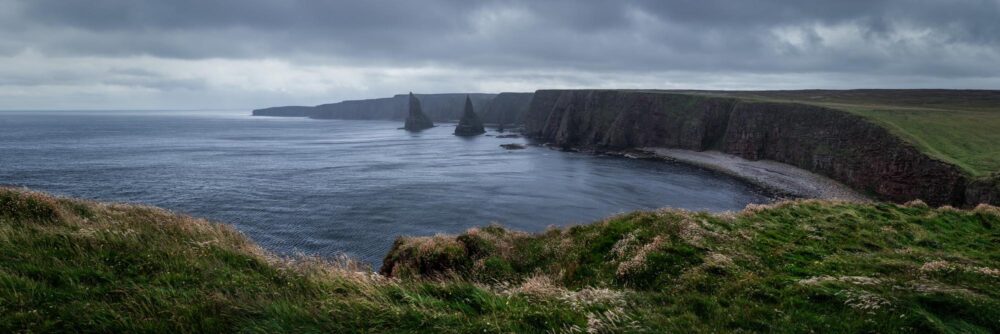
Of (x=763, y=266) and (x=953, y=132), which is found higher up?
(x=763, y=266)

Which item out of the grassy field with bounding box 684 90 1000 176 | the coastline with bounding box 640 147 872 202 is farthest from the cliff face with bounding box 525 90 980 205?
the coastline with bounding box 640 147 872 202

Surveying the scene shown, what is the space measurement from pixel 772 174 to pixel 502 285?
80.4 meters

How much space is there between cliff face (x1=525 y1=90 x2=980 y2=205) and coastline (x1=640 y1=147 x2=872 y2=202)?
8.11ft

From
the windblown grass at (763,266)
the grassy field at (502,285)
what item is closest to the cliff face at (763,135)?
the windblown grass at (763,266)

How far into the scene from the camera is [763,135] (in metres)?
98.1

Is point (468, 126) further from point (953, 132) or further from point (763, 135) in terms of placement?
point (953, 132)

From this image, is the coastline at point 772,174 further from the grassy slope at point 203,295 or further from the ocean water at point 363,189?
the grassy slope at point 203,295

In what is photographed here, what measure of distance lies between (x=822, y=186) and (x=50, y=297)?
79964 millimetres

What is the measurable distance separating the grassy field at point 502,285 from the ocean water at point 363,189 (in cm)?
1501

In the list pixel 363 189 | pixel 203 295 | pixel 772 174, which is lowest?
pixel 772 174

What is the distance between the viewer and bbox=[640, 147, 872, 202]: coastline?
6347 cm

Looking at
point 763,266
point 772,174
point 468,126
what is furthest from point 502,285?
point 468,126

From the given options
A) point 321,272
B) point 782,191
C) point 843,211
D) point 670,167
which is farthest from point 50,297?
point 670,167

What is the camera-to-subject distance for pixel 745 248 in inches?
631
